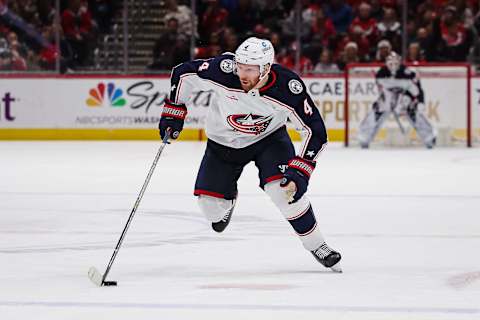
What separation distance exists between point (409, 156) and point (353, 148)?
132 cm

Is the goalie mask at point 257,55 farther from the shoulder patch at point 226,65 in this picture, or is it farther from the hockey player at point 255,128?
the shoulder patch at point 226,65

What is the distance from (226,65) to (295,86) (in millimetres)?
385

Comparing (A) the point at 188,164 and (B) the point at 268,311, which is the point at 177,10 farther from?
(B) the point at 268,311

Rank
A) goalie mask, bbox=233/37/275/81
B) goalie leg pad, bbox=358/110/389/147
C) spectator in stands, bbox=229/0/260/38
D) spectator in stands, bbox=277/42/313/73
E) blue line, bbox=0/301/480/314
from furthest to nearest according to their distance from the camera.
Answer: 1. spectator in stands, bbox=229/0/260/38
2. spectator in stands, bbox=277/42/313/73
3. goalie leg pad, bbox=358/110/389/147
4. goalie mask, bbox=233/37/275/81
5. blue line, bbox=0/301/480/314

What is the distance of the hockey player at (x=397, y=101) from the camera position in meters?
13.8

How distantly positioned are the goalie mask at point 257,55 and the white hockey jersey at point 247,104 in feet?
0.46

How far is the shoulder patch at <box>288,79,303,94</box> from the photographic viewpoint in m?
5.09

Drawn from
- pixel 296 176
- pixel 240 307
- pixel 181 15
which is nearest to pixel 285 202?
pixel 296 176

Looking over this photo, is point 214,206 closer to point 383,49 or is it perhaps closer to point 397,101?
point 397,101

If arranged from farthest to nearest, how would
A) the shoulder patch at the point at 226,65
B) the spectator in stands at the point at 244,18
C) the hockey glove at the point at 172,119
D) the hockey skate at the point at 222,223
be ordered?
1. the spectator in stands at the point at 244,18
2. the hockey skate at the point at 222,223
3. the hockey glove at the point at 172,119
4. the shoulder patch at the point at 226,65

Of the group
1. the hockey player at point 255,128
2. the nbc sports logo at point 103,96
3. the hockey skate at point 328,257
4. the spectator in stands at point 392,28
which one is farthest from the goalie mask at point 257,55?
the nbc sports logo at point 103,96

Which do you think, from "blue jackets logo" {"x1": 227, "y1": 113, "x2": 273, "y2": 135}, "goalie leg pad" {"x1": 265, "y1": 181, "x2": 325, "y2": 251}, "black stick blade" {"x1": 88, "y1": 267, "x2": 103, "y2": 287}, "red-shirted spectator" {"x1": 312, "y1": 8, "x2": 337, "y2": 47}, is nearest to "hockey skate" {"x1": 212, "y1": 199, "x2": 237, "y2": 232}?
"blue jackets logo" {"x1": 227, "y1": 113, "x2": 273, "y2": 135}

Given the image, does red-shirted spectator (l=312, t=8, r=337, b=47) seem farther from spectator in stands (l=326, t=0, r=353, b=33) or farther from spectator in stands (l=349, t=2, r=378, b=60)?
spectator in stands (l=349, t=2, r=378, b=60)

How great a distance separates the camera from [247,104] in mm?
5320
